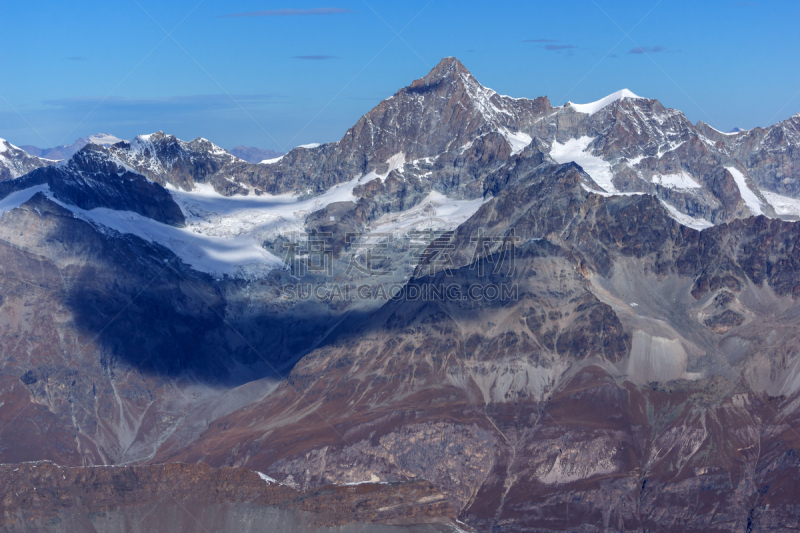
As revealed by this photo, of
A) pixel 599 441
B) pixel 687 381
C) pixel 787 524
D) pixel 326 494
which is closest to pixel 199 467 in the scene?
pixel 326 494

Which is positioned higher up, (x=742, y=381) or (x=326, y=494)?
(x=742, y=381)

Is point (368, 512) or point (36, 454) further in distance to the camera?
point (36, 454)

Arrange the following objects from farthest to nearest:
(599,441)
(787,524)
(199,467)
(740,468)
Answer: (599,441), (740,468), (787,524), (199,467)

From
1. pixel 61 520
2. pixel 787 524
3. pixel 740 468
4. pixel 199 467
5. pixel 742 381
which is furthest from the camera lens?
pixel 742 381

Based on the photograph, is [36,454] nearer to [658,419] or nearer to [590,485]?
[590,485]

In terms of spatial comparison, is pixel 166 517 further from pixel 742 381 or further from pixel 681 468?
pixel 742 381

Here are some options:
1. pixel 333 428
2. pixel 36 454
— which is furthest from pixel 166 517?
pixel 36 454
